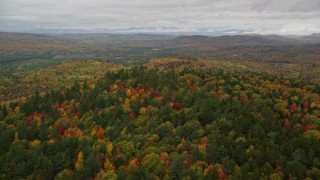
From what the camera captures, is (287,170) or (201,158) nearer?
(287,170)

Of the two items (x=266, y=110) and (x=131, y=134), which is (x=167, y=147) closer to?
(x=131, y=134)

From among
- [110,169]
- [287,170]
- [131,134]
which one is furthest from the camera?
[131,134]

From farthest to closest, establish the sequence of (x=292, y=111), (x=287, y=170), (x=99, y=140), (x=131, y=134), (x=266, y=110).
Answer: (x=292, y=111)
(x=266, y=110)
(x=131, y=134)
(x=99, y=140)
(x=287, y=170)

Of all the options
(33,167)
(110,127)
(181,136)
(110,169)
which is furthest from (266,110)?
(33,167)

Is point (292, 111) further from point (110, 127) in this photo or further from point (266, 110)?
point (110, 127)

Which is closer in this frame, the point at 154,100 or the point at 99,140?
the point at 99,140

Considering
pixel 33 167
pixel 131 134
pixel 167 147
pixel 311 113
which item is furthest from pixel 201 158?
pixel 311 113
